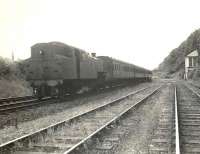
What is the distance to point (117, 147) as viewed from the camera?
23.5 feet

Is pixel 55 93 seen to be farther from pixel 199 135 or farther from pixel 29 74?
pixel 199 135

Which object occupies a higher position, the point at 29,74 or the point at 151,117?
the point at 29,74

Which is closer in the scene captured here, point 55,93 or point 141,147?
point 141,147

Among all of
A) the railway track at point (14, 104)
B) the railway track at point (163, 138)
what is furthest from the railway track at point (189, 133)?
the railway track at point (14, 104)

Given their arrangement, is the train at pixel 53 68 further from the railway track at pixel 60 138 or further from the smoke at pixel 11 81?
the railway track at pixel 60 138

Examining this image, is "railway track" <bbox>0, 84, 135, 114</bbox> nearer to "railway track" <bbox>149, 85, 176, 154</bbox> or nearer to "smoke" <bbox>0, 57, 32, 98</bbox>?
"smoke" <bbox>0, 57, 32, 98</bbox>

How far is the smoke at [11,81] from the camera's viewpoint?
78.1 ft

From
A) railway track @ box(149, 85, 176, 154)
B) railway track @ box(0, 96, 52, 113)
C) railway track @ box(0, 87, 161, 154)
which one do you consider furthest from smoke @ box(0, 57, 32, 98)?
railway track @ box(149, 85, 176, 154)

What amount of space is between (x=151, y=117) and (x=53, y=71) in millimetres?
7100

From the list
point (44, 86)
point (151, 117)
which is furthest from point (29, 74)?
point (151, 117)

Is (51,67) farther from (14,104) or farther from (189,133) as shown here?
(189,133)

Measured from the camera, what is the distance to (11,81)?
86.5 feet

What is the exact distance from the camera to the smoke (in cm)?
2380

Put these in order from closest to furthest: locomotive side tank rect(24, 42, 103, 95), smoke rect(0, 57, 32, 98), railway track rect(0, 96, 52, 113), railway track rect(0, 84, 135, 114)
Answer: railway track rect(0, 96, 52, 113) → railway track rect(0, 84, 135, 114) → locomotive side tank rect(24, 42, 103, 95) → smoke rect(0, 57, 32, 98)
